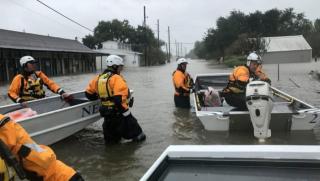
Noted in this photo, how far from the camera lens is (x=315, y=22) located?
110m

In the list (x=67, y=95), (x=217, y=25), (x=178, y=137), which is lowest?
(x=178, y=137)

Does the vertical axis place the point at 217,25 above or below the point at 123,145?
above

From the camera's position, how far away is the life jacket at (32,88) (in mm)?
8602

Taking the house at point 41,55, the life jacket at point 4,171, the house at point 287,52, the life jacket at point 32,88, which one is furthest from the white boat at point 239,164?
the house at point 287,52

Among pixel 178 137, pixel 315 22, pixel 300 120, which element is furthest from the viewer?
pixel 315 22

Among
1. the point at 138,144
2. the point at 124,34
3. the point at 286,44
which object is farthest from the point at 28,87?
the point at 124,34

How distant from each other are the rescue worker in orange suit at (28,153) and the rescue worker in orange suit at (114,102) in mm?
4787

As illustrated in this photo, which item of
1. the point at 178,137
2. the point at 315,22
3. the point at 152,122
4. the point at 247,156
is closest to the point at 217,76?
the point at 152,122

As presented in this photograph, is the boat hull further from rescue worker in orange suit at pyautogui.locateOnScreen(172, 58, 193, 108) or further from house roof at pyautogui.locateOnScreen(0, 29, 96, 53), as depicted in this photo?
house roof at pyautogui.locateOnScreen(0, 29, 96, 53)

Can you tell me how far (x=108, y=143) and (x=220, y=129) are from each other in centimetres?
227

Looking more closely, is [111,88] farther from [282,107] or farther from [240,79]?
[282,107]

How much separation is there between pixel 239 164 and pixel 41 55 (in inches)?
1386

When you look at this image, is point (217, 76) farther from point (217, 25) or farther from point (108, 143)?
point (217, 25)

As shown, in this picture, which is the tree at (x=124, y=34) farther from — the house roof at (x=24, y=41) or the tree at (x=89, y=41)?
the house roof at (x=24, y=41)
